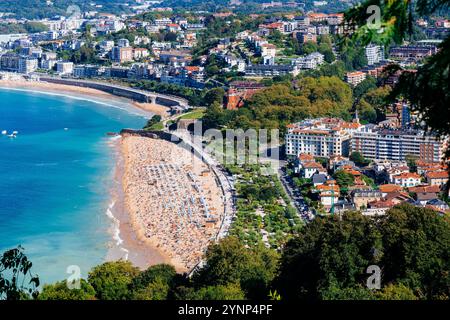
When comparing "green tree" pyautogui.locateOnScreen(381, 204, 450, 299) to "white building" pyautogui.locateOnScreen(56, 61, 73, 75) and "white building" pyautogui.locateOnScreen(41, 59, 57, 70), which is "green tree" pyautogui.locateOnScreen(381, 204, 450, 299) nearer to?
"white building" pyautogui.locateOnScreen(56, 61, 73, 75)

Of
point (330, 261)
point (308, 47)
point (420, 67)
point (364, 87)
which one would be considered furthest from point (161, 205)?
point (308, 47)

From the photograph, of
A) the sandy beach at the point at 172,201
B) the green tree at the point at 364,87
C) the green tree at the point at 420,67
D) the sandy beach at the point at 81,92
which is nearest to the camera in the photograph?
the green tree at the point at 420,67

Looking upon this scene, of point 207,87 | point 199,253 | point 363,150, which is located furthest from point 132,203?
point 207,87

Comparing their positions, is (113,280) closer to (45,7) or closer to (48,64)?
(48,64)

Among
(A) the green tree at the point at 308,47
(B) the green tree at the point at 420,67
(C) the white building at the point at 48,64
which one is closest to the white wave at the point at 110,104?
(C) the white building at the point at 48,64

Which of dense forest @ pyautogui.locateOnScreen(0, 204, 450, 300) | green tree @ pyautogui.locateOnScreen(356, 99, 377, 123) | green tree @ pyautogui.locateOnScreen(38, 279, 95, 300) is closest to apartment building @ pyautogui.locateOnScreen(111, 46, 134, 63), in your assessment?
green tree @ pyautogui.locateOnScreen(356, 99, 377, 123)

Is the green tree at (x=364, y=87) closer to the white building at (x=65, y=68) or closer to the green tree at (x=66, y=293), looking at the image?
the white building at (x=65, y=68)
